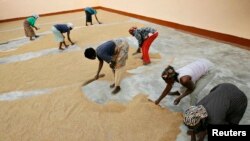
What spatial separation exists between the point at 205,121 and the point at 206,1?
13.7 feet

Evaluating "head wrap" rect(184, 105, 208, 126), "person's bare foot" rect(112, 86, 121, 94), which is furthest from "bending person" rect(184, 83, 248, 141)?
"person's bare foot" rect(112, 86, 121, 94)

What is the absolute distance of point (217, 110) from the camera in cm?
205

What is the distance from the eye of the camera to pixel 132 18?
30.8 ft

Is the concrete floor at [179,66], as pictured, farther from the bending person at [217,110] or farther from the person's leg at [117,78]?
the bending person at [217,110]

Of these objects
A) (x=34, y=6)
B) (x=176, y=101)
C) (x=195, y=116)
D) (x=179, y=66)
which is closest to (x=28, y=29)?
(x=179, y=66)

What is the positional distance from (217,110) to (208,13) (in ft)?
13.2

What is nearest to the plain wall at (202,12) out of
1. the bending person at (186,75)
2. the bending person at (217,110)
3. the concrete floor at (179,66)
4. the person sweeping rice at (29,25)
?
the concrete floor at (179,66)

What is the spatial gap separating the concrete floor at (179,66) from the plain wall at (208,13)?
0.36m

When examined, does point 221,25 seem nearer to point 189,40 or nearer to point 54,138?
point 189,40

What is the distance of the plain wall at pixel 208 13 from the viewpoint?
15.4 ft

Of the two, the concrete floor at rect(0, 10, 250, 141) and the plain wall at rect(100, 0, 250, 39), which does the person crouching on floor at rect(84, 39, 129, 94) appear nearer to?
the concrete floor at rect(0, 10, 250, 141)

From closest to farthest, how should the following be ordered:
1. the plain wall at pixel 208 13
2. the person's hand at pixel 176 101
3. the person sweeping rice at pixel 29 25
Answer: the person's hand at pixel 176 101, the plain wall at pixel 208 13, the person sweeping rice at pixel 29 25

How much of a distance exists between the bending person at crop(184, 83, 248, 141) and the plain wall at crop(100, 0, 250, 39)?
2976mm

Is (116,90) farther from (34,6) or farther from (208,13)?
(34,6)
